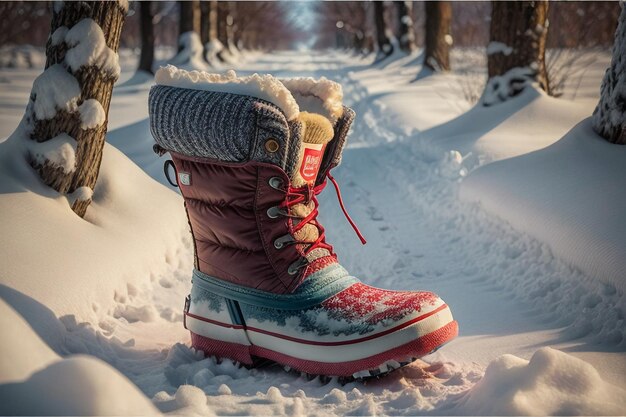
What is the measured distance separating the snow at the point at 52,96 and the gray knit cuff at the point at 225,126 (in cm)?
71

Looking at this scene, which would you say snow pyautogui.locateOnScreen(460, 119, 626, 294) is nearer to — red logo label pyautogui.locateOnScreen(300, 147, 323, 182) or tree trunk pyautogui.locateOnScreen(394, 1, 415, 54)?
red logo label pyautogui.locateOnScreen(300, 147, 323, 182)

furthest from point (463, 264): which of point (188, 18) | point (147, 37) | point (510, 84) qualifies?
point (188, 18)

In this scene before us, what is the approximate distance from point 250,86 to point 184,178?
40 cm

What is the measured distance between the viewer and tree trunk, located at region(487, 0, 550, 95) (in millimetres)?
5117

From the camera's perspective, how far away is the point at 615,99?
3.01 m

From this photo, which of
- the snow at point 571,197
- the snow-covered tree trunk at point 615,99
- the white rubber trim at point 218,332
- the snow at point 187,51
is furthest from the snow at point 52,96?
the snow at point 187,51

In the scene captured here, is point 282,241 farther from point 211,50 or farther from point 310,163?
point 211,50

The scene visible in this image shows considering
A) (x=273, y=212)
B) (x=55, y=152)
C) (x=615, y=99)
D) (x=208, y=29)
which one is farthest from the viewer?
(x=208, y=29)

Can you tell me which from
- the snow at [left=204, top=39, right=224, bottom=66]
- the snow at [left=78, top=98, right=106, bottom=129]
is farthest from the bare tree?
the snow at [left=78, top=98, right=106, bottom=129]

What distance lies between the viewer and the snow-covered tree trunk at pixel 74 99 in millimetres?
2176

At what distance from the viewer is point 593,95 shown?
711 cm

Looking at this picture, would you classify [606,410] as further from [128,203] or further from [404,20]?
[404,20]

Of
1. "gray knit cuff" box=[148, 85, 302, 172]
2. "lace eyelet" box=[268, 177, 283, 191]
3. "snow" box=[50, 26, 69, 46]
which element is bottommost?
"lace eyelet" box=[268, 177, 283, 191]

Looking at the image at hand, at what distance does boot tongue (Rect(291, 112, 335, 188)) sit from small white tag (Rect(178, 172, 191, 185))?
342mm
